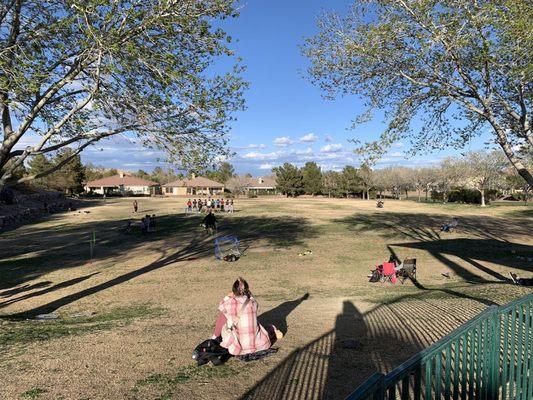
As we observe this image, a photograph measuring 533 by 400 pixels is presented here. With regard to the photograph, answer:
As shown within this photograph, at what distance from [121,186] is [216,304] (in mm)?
108105

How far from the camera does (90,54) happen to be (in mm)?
8805

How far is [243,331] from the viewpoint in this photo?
6.22 meters

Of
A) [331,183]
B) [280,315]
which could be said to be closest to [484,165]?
[331,183]

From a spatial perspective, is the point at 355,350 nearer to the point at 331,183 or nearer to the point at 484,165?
the point at 484,165

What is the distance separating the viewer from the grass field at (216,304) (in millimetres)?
5422

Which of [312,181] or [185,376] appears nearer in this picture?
[185,376]

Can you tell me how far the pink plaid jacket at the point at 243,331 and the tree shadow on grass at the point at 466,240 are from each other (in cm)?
1113

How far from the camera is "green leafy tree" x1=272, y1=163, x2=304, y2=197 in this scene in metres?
102

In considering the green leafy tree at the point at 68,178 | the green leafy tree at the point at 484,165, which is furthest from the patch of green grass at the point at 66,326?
the green leafy tree at the point at 68,178

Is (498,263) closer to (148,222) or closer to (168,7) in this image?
(168,7)

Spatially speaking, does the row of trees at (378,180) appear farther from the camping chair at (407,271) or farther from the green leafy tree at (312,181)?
the camping chair at (407,271)

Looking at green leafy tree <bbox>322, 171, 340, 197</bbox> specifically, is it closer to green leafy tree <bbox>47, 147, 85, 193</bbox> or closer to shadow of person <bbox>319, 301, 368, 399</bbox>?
green leafy tree <bbox>47, 147, 85, 193</bbox>

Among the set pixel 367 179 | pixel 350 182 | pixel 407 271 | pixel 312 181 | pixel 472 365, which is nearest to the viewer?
pixel 472 365

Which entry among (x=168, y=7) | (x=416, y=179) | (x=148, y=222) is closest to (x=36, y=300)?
(x=168, y=7)
